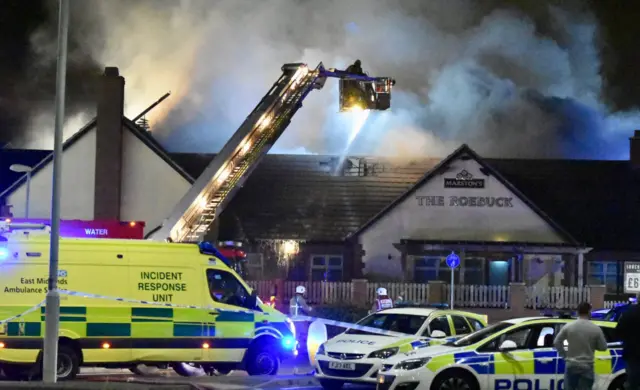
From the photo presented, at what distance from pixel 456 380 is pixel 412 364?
59 centimetres

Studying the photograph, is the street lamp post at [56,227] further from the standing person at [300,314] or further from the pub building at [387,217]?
the pub building at [387,217]

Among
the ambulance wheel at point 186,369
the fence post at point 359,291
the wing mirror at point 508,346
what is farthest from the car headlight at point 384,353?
the fence post at point 359,291

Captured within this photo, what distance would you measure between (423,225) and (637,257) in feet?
24.7

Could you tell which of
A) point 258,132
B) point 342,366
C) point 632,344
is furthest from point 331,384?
point 258,132

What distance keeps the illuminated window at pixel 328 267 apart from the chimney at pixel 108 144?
7.09 m

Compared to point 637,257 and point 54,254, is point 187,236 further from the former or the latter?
point 637,257

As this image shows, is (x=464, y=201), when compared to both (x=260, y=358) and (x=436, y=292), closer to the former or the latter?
(x=436, y=292)

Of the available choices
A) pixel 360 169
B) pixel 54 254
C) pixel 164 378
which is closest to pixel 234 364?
pixel 164 378

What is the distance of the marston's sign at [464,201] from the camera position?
32312 millimetres

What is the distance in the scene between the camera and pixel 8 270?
47.5 feet

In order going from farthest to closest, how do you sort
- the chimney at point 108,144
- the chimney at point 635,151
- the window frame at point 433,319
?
1. the chimney at point 635,151
2. the chimney at point 108,144
3. the window frame at point 433,319

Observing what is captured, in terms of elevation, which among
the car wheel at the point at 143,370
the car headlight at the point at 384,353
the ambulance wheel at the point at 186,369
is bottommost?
the car wheel at the point at 143,370

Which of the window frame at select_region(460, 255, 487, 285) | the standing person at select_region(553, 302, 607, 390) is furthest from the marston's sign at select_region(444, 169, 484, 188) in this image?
the standing person at select_region(553, 302, 607, 390)

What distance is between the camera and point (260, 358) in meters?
15.7
